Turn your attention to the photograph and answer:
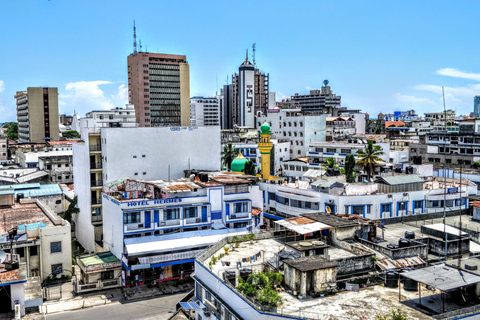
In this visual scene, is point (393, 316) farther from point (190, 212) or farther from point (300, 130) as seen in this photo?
point (300, 130)

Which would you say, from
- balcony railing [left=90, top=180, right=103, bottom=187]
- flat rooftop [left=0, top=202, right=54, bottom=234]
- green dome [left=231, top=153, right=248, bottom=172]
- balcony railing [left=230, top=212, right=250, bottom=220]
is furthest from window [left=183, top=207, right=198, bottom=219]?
green dome [left=231, top=153, right=248, bottom=172]

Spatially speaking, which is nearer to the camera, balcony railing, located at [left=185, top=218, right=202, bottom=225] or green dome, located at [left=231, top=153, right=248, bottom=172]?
balcony railing, located at [left=185, top=218, right=202, bottom=225]

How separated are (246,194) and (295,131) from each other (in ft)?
180

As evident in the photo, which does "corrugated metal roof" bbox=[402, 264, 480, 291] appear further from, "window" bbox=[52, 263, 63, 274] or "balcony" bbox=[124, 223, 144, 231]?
"window" bbox=[52, 263, 63, 274]

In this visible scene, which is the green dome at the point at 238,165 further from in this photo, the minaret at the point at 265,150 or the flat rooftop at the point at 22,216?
the flat rooftop at the point at 22,216

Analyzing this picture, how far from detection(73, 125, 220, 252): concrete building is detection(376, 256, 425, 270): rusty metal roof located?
33.5 meters

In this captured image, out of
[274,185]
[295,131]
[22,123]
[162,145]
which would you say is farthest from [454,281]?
[22,123]

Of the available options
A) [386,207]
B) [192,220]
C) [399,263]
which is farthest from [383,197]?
[399,263]

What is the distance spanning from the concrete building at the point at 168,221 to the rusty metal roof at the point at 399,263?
1914 cm

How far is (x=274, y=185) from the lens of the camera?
5575cm

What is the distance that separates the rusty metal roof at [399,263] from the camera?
26141 mm

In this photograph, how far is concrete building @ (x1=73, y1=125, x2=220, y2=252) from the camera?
51.8 m

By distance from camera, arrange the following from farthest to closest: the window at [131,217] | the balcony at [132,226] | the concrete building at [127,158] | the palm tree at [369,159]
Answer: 1. the palm tree at [369,159]
2. the concrete building at [127,158]
3. the balcony at [132,226]
4. the window at [131,217]

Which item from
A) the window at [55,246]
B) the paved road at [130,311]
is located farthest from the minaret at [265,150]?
the window at [55,246]
